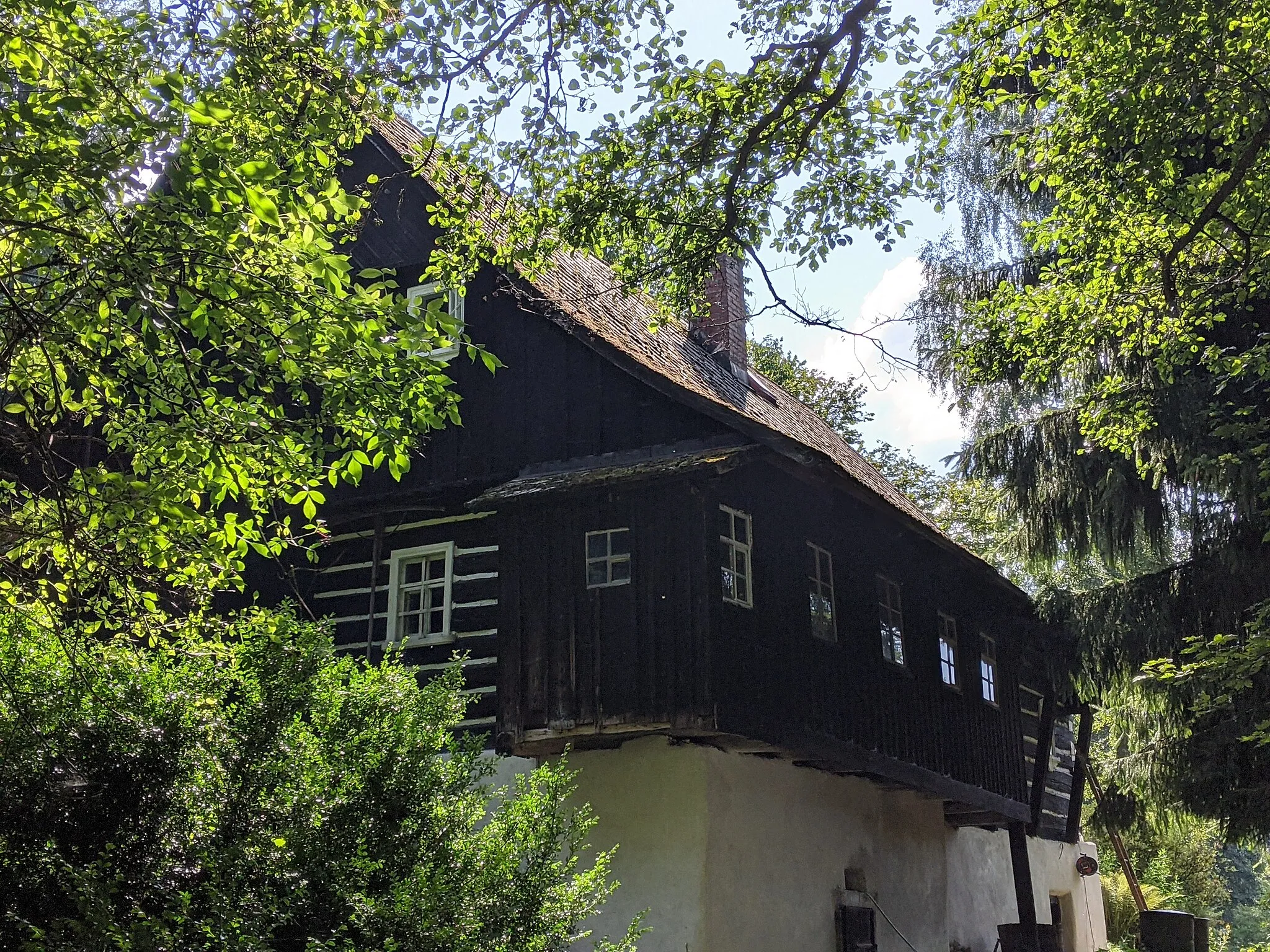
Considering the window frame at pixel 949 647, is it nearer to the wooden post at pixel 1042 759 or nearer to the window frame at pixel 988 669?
the window frame at pixel 988 669

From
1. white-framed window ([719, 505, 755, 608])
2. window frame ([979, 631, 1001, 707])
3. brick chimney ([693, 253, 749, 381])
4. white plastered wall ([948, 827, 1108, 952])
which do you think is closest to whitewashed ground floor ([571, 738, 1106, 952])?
white plastered wall ([948, 827, 1108, 952])

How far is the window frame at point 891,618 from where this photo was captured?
14453 mm

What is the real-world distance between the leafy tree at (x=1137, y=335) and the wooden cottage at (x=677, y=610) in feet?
5.80

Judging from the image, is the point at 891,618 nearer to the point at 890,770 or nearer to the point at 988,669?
the point at 890,770

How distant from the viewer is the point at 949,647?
16.3 metres

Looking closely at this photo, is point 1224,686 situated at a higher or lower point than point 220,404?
lower

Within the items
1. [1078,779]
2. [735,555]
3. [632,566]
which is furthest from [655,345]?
[1078,779]

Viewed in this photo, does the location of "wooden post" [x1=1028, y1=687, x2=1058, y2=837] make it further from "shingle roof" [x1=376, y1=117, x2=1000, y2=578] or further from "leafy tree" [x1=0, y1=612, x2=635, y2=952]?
"leafy tree" [x1=0, y1=612, x2=635, y2=952]

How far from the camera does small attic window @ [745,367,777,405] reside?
1694cm

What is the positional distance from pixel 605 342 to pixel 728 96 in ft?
11.6

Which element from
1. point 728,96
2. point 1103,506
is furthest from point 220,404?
point 1103,506

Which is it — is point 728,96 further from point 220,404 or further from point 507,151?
point 220,404

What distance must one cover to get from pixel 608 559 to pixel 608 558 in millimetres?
13

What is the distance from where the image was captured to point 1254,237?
9336 millimetres
